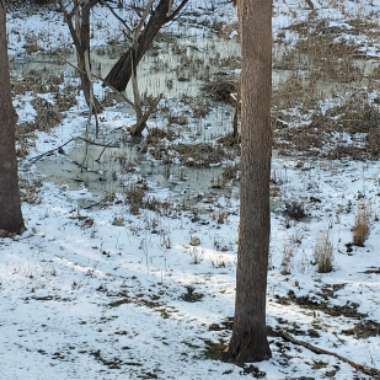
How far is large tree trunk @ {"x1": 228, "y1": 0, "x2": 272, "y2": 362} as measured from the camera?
477 cm

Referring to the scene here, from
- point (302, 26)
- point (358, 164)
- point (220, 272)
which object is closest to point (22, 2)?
point (302, 26)

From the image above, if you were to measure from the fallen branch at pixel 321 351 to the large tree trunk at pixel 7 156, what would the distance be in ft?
13.2

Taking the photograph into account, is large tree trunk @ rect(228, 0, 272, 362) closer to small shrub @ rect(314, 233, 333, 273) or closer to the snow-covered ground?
the snow-covered ground

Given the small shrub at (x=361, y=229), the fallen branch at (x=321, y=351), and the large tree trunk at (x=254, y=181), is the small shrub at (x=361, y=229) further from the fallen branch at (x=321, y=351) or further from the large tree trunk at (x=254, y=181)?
the large tree trunk at (x=254, y=181)

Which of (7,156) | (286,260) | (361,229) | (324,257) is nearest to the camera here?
(324,257)

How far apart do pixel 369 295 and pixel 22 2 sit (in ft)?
72.1

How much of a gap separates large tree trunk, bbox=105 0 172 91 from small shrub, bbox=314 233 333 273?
6805mm

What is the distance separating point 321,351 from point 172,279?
229cm

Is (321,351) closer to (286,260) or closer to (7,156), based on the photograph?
(286,260)

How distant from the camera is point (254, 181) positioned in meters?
5.03

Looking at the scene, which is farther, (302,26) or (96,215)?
(302,26)

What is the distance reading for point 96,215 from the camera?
947 centimetres

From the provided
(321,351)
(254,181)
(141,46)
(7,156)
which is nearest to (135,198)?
(7,156)

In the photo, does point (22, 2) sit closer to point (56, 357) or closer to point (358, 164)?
point (358, 164)
